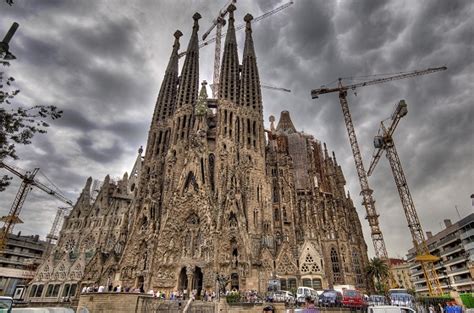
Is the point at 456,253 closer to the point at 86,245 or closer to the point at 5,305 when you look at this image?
the point at 5,305

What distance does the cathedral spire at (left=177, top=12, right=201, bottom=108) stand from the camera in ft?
182

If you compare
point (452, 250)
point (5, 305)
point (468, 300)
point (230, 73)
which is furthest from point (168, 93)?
point (452, 250)

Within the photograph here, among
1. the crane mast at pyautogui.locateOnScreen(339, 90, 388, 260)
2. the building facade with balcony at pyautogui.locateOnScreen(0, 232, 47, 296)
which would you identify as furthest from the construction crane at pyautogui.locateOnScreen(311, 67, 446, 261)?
the building facade with balcony at pyautogui.locateOnScreen(0, 232, 47, 296)

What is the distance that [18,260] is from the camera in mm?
65375

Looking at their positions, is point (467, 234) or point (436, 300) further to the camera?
point (467, 234)

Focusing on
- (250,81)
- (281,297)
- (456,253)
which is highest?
(250,81)

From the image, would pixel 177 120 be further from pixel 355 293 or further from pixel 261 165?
pixel 355 293

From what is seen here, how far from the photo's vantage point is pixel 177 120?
5250cm

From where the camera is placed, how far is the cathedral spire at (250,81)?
54.9m

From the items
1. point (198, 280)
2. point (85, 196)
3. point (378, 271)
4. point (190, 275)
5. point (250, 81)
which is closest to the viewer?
point (190, 275)

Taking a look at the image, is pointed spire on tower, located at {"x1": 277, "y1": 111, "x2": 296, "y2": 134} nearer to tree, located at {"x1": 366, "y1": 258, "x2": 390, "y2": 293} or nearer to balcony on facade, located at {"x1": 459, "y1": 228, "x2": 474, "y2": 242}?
tree, located at {"x1": 366, "y1": 258, "x2": 390, "y2": 293}

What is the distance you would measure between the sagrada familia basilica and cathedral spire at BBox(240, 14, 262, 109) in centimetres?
26

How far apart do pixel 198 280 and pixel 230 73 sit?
39.0m

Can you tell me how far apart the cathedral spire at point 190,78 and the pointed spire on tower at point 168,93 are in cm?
279
